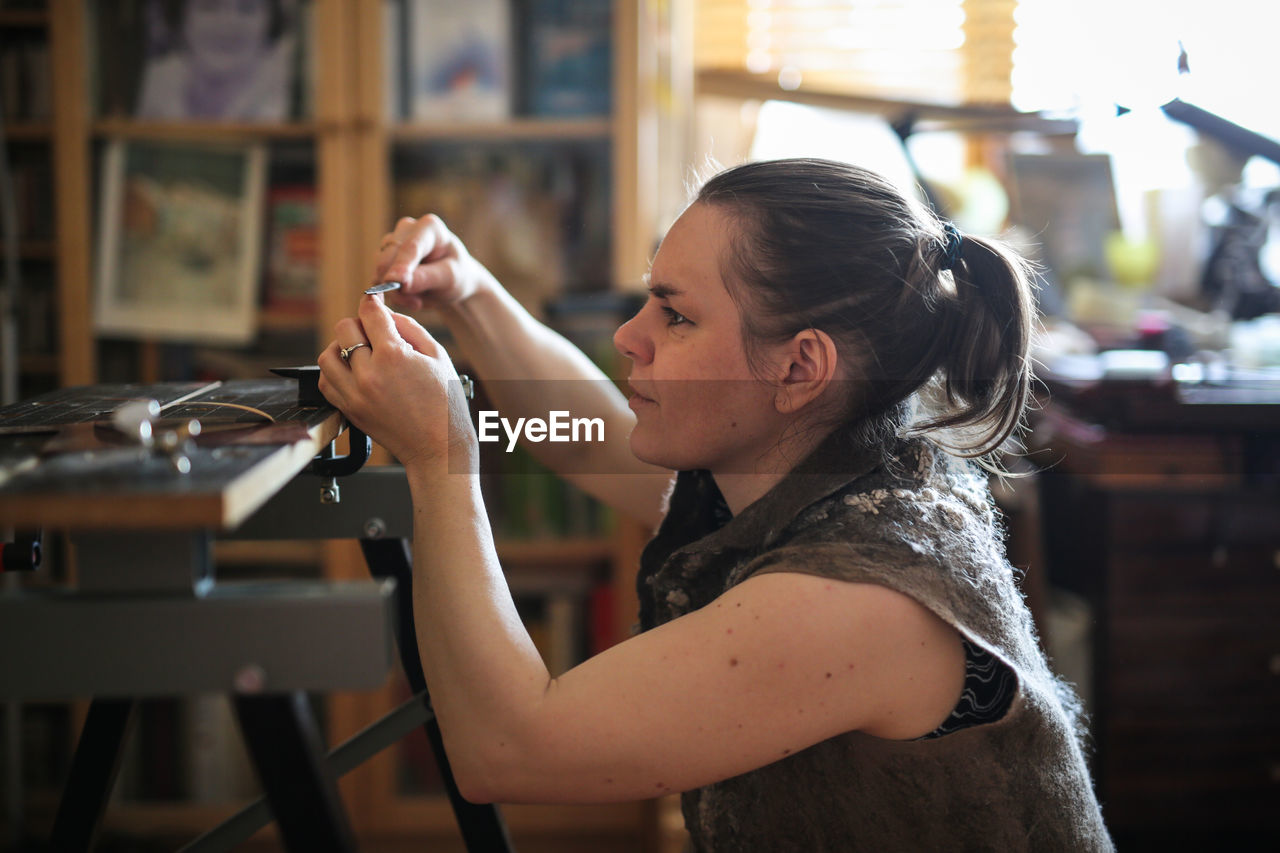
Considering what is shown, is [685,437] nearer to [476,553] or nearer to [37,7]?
[476,553]

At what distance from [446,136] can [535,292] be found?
1.00 ft

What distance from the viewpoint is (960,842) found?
79 centimetres

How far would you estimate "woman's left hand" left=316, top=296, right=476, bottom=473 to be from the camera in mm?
715

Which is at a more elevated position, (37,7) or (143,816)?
(37,7)

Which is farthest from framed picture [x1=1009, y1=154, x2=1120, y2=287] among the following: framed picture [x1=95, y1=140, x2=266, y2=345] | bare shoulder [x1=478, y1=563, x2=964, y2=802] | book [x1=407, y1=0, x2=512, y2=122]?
bare shoulder [x1=478, y1=563, x2=964, y2=802]

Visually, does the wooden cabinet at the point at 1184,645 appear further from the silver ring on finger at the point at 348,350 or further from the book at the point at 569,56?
the silver ring on finger at the point at 348,350

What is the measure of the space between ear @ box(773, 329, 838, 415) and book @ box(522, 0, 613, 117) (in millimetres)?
1158

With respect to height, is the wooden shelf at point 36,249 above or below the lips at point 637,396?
above

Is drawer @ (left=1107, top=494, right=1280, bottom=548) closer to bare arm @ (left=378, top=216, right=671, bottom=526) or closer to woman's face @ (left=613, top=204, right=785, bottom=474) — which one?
bare arm @ (left=378, top=216, right=671, bottom=526)

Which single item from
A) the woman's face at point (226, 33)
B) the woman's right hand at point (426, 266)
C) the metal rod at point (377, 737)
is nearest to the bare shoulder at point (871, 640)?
the metal rod at point (377, 737)

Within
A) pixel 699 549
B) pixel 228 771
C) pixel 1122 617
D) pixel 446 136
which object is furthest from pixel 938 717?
pixel 228 771

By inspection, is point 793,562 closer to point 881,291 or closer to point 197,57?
point 881,291

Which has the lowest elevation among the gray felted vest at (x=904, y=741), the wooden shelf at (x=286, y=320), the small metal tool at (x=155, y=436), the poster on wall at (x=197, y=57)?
the gray felted vest at (x=904, y=741)

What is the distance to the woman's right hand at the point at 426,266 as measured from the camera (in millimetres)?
1008
